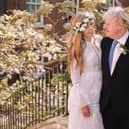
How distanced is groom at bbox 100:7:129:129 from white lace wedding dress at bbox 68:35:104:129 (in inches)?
3.2

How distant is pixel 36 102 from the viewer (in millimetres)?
11016

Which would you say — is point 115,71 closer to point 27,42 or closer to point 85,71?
point 85,71

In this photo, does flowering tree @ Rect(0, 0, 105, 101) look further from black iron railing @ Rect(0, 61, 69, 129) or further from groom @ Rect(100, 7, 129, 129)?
groom @ Rect(100, 7, 129, 129)

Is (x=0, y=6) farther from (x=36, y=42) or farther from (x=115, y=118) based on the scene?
(x=115, y=118)

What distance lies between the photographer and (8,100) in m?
11.8

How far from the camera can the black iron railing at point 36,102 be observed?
941 centimetres

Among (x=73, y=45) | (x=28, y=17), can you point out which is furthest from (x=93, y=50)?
(x=28, y=17)

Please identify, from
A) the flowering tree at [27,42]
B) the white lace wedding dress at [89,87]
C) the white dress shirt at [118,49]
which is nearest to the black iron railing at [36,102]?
Answer: the flowering tree at [27,42]

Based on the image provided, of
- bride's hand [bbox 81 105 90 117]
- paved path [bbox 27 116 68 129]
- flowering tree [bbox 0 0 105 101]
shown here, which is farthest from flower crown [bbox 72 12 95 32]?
flowering tree [bbox 0 0 105 101]

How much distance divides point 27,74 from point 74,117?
5.72 m

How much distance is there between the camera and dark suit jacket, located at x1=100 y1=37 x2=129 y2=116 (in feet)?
15.9

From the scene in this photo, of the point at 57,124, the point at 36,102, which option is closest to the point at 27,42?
the point at 36,102

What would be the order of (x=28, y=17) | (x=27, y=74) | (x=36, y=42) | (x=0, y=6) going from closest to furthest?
(x=28, y=17) < (x=36, y=42) < (x=27, y=74) < (x=0, y=6)

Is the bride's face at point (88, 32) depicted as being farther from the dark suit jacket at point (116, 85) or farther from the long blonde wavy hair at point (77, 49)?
the dark suit jacket at point (116, 85)
